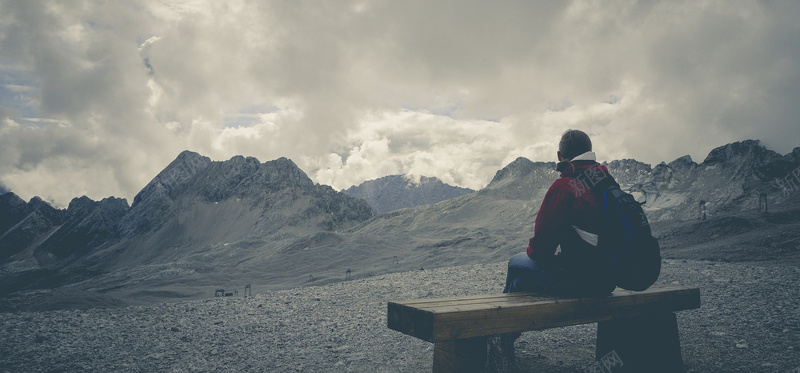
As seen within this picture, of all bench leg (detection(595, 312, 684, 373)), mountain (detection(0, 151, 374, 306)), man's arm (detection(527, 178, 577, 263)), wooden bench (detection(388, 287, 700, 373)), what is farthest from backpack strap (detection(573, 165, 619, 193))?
mountain (detection(0, 151, 374, 306))

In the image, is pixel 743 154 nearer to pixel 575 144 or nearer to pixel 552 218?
pixel 575 144

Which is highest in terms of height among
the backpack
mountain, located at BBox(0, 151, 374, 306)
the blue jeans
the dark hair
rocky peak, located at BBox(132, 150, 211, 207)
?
rocky peak, located at BBox(132, 150, 211, 207)

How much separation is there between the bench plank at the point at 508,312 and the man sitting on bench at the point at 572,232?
18cm

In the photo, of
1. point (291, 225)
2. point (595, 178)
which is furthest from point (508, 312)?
point (291, 225)

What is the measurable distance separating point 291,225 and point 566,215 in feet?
287

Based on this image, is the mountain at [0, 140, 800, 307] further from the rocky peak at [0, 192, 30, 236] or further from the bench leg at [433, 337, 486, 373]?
the bench leg at [433, 337, 486, 373]

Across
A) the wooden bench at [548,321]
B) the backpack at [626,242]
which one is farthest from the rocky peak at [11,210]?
the backpack at [626,242]

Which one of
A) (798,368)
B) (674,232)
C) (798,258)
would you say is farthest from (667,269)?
(674,232)

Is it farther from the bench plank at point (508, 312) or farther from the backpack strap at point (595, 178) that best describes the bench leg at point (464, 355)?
the backpack strap at point (595, 178)

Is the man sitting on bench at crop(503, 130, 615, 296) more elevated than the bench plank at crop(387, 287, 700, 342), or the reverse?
the man sitting on bench at crop(503, 130, 615, 296)

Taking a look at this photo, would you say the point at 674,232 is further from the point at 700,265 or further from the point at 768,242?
the point at 700,265

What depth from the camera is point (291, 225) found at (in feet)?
285

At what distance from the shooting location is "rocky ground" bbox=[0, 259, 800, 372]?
512 cm

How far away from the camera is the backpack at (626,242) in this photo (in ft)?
11.3
